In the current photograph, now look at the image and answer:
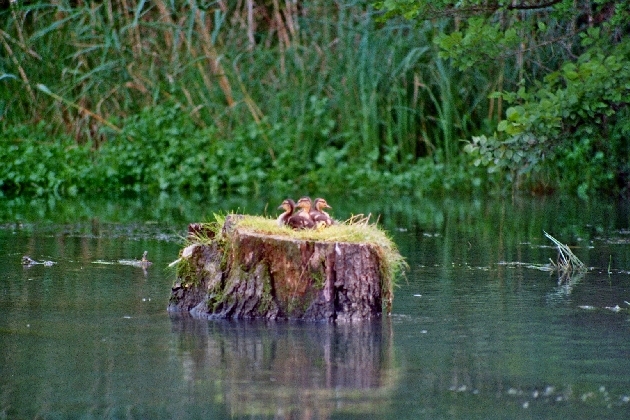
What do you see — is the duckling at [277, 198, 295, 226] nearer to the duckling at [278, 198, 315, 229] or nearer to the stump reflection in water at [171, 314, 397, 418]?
the duckling at [278, 198, 315, 229]

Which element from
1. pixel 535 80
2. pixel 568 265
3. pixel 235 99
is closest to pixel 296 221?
pixel 568 265

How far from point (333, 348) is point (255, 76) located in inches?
549

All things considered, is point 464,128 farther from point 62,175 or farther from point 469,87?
point 62,175

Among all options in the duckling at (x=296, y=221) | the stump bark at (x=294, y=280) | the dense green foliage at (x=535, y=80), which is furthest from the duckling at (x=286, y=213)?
the dense green foliage at (x=535, y=80)

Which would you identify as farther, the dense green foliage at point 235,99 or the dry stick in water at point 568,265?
the dense green foliage at point 235,99

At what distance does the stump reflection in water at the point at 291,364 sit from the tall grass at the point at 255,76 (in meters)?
11.8

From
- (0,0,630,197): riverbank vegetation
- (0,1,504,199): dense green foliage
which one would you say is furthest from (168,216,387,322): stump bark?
(0,1,504,199): dense green foliage

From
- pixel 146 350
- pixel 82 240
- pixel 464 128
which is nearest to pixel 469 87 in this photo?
pixel 464 128

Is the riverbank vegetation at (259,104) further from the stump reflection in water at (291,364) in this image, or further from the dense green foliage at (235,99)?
Answer: the stump reflection in water at (291,364)

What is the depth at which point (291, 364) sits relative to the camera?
19.7 feet

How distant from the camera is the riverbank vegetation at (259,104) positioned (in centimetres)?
1864

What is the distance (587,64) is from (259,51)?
9.13 meters

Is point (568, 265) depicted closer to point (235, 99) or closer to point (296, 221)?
point (296, 221)

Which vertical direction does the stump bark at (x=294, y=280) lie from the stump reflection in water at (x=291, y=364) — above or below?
above
